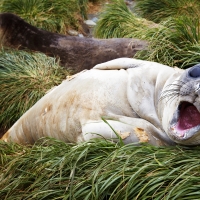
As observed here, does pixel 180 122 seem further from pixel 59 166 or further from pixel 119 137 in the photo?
pixel 59 166

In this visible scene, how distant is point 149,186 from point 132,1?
10.9 m

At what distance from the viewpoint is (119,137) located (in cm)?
338

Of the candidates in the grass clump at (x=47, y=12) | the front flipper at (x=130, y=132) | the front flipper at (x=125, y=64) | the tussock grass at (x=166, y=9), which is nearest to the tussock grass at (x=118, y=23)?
the tussock grass at (x=166, y=9)

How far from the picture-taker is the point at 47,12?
9.51 metres

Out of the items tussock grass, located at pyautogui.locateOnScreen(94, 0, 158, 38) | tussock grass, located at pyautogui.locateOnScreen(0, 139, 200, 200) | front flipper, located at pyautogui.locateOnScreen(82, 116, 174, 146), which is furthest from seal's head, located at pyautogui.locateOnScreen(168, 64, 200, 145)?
tussock grass, located at pyautogui.locateOnScreen(94, 0, 158, 38)

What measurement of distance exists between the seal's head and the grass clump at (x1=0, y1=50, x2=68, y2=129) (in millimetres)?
2627

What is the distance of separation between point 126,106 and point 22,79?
244 cm

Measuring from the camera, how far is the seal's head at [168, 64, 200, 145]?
3020 mm

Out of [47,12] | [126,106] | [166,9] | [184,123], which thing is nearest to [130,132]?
[126,106]

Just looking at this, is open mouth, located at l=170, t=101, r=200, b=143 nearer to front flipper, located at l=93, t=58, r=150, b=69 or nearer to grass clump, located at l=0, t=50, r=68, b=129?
front flipper, located at l=93, t=58, r=150, b=69

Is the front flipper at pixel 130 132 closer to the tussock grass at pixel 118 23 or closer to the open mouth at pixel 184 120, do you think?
the open mouth at pixel 184 120

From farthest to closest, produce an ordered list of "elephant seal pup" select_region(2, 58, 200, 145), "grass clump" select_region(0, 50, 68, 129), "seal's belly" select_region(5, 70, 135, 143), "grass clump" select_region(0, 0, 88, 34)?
1. "grass clump" select_region(0, 0, 88, 34)
2. "grass clump" select_region(0, 50, 68, 129)
3. "seal's belly" select_region(5, 70, 135, 143)
4. "elephant seal pup" select_region(2, 58, 200, 145)

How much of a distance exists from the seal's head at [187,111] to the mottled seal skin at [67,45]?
278 centimetres

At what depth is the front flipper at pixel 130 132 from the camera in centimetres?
341
